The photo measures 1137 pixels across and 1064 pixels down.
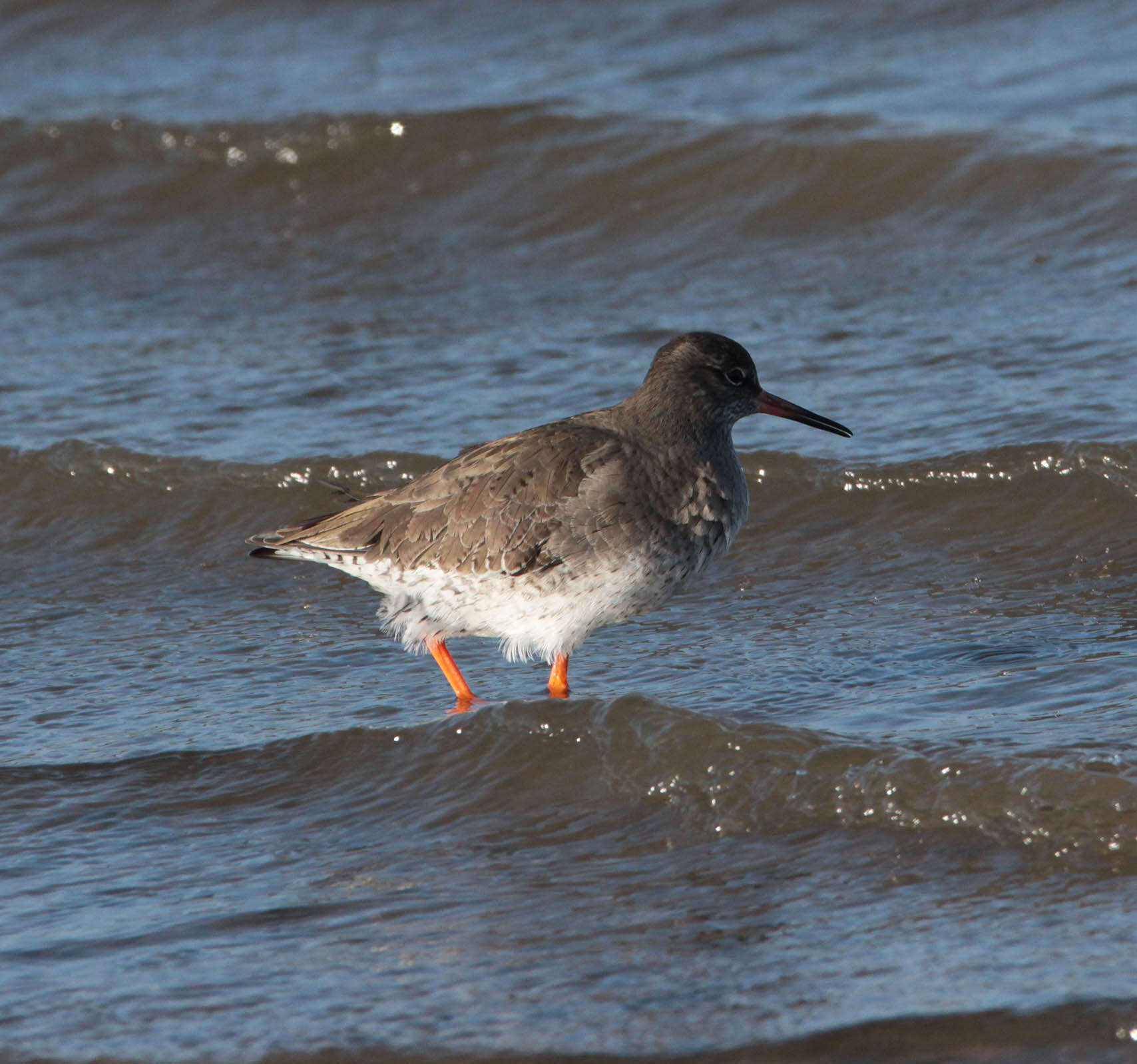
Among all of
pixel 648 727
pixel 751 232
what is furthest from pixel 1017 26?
pixel 648 727

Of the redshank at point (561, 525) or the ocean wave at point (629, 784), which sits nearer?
the ocean wave at point (629, 784)

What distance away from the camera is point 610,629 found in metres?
8.15

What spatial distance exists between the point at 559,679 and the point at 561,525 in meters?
0.70

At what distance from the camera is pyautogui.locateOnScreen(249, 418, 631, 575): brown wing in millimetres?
6711

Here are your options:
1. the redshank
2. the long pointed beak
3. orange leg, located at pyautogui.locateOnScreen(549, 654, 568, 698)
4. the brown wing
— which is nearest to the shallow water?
orange leg, located at pyautogui.locateOnScreen(549, 654, 568, 698)

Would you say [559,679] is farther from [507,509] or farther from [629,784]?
[629,784]

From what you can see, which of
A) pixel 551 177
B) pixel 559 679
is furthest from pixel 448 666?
pixel 551 177

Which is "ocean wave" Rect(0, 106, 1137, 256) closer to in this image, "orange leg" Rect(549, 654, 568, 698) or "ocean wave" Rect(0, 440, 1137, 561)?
"ocean wave" Rect(0, 440, 1137, 561)

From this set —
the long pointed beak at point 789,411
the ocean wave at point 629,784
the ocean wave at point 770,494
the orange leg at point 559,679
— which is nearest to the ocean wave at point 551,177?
the ocean wave at point 770,494

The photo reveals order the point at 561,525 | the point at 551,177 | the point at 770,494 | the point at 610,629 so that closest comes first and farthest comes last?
the point at 561,525, the point at 610,629, the point at 770,494, the point at 551,177

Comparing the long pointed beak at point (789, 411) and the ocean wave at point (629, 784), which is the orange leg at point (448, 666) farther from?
the long pointed beak at point (789, 411)

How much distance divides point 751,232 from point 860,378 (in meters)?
3.10

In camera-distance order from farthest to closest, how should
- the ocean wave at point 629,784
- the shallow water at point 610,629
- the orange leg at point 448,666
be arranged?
the orange leg at point 448,666 < the ocean wave at point 629,784 < the shallow water at point 610,629

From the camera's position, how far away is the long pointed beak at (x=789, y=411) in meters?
7.53
